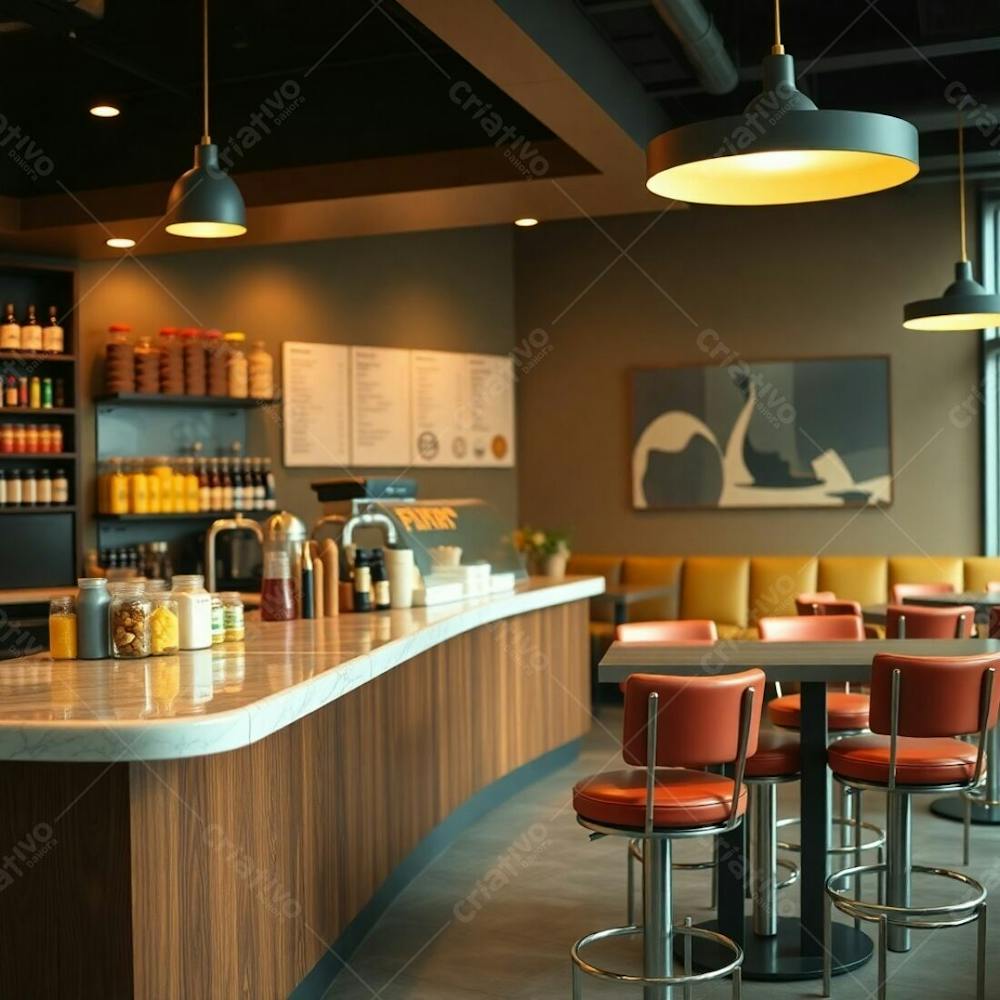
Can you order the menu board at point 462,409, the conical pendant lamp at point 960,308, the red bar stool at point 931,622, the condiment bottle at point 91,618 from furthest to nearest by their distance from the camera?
the menu board at point 462,409 < the conical pendant lamp at point 960,308 < the red bar stool at point 931,622 < the condiment bottle at point 91,618

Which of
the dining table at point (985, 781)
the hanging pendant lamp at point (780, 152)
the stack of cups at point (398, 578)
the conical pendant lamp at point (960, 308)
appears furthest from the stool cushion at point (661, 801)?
the conical pendant lamp at point (960, 308)

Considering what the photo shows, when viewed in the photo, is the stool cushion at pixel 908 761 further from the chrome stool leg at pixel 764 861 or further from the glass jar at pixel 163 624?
the glass jar at pixel 163 624

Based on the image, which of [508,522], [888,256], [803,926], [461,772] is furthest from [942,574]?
[803,926]

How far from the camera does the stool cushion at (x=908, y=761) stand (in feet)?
11.5

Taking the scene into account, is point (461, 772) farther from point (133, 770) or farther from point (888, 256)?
point (888, 256)

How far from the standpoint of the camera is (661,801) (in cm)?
310

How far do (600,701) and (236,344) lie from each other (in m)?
3.40

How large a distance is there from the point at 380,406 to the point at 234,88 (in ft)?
8.00

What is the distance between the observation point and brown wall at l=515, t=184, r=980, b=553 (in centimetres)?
850

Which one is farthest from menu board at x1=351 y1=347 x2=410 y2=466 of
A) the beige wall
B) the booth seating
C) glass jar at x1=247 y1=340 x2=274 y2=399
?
the booth seating

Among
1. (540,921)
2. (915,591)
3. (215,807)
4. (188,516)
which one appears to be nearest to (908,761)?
(540,921)

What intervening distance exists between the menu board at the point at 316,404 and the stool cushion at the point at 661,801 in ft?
15.7

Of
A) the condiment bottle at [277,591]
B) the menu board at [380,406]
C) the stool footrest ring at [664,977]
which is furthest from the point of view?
the menu board at [380,406]

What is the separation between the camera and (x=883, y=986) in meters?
3.42
